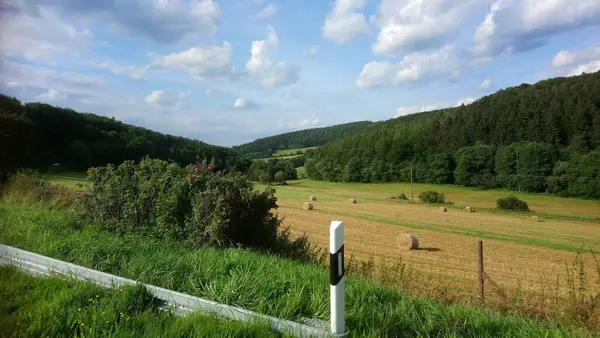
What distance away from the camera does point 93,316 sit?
3629mm

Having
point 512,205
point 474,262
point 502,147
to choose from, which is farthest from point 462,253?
point 502,147

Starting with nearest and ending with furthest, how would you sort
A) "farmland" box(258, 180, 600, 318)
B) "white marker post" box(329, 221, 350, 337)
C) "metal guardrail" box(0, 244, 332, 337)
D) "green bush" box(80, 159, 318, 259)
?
"white marker post" box(329, 221, 350, 337) → "metal guardrail" box(0, 244, 332, 337) → "green bush" box(80, 159, 318, 259) → "farmland" box(258, 180, 600, 318)

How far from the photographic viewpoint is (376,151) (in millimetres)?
102812

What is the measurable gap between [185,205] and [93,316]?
180 inches

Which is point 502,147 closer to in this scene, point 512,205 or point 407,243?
point 512,205

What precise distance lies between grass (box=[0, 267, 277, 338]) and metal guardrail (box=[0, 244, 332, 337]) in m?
0.12

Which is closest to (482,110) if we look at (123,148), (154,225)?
(123,148)

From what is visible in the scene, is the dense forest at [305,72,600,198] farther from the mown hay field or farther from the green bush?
the green bush

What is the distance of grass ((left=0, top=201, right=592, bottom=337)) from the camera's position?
382 centimetres

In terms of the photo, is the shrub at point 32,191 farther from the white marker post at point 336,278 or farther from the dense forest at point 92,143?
the white marker post at point 336,278

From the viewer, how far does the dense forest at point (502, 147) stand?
71.1 meters

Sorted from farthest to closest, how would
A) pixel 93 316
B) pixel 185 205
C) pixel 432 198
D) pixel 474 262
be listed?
pixel 432 198 < pixel 474 262 < pixel 185 205 < pixel 93 316

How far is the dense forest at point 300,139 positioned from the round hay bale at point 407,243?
3860 inches

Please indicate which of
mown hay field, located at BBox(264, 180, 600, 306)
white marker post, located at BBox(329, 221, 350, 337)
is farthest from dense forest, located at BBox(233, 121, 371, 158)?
white marker post, located at BBox(329, 221, 350, 337)
